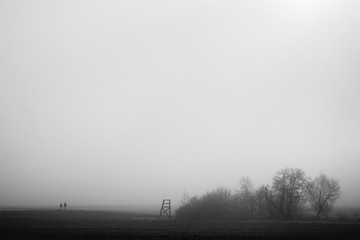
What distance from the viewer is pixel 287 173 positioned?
6562cm

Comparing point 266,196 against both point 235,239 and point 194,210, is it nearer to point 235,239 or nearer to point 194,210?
point 194,210

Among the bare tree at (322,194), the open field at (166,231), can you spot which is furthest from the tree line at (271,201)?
the open field at (166,231)

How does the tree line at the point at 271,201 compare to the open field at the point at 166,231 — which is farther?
the tree line at the point at 271,201

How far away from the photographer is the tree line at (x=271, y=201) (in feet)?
192

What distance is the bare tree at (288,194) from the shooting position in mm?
61766

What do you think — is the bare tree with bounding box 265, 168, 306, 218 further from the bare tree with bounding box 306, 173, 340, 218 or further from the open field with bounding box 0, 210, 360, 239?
the open field with bounding box 0, 210, 360, 239

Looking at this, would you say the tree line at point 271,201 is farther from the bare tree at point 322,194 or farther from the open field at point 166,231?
the open field at point 166,231

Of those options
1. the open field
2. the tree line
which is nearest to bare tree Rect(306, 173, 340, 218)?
the tree line

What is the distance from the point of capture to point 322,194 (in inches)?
2721

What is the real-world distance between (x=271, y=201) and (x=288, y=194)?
382 cm

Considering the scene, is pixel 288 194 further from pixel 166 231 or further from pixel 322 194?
pixel 166 231

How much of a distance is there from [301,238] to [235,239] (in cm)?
555

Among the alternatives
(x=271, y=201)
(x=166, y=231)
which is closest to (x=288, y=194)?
(x=271, y=201)

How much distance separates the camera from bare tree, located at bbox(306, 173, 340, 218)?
67438 millimetres
